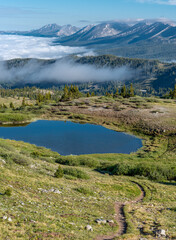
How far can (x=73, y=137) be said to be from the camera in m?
74.2

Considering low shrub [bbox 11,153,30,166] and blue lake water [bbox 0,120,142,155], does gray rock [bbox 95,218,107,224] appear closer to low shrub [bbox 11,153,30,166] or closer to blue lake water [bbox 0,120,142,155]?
low shrub [bbox 11,153,30,166]

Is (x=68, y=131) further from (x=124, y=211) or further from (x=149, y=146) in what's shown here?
(x=124, y=211)

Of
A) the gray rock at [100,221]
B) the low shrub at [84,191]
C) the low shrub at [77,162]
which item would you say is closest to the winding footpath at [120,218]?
the gray rock at [100,221]

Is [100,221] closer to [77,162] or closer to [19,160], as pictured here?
[19,160]

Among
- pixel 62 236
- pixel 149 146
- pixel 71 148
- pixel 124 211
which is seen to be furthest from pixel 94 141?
pixel 62 236

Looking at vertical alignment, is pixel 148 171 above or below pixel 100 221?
below

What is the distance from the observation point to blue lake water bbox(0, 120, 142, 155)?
63938 mm

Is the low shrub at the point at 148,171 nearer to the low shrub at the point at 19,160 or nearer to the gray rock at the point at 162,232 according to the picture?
the low shrub at the point at 19,160

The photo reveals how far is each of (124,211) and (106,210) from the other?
6.04 feet

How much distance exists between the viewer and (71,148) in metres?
64.0

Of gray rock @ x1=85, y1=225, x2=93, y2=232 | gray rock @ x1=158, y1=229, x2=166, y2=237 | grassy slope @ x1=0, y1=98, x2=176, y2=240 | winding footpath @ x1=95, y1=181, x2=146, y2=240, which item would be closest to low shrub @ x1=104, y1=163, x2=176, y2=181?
grassy slope @ x1=0, y1=98, x2=176, y2=240

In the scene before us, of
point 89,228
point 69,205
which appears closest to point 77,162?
point 69,205

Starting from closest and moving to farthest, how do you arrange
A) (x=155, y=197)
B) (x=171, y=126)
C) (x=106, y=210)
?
(x=106, y=210), (x=155, y=197), (x=171, y=126)

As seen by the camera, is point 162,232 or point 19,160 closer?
point 162,232
